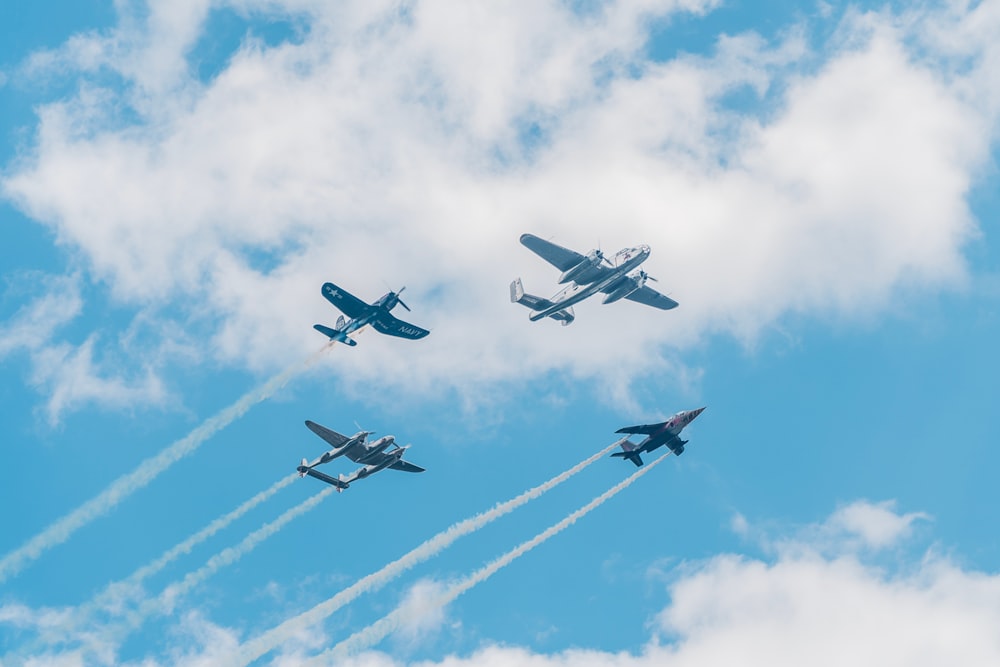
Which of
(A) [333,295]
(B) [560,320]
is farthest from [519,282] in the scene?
(A) [333,295]

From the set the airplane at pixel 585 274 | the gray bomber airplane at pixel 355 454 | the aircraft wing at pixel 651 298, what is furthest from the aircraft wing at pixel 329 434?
the aircraft wing at pixel 651 298

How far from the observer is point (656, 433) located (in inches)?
3780

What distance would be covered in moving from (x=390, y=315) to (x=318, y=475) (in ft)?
67.7

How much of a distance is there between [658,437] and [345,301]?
3511 centimetres

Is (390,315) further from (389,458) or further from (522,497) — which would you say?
(522,497)

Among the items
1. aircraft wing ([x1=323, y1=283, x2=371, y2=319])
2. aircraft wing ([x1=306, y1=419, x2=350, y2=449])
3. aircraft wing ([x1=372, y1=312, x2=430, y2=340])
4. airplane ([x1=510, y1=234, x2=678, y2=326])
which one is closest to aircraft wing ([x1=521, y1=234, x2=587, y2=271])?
airplane ([x1=510, y1=234, x2=678, y2=326])

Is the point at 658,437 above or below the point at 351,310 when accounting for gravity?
below

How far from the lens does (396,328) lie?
11225 cm

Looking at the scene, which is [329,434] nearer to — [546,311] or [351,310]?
[351,310]

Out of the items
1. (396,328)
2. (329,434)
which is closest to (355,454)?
(329,434)

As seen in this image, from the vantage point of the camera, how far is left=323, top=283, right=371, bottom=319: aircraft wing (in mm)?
102625

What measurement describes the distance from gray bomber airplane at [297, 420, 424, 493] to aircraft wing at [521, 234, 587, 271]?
28.6m

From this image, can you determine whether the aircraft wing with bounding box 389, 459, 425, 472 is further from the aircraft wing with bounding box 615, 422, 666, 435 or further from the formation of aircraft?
the aircraft wing with bounding box 615, 422, 666, 435

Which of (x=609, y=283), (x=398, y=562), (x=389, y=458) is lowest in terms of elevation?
(x=398, y=562)
